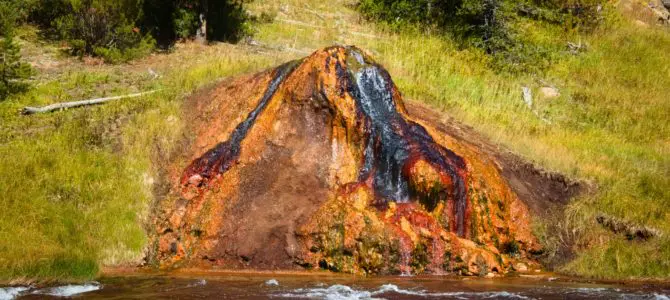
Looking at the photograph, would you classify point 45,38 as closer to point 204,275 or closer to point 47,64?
point 47,64

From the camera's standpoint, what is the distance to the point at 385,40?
21.0 metres

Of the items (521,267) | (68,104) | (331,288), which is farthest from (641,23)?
(331,288)

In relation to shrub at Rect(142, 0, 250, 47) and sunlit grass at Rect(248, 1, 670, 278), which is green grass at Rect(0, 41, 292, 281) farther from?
sunlit grass at Rect(248, 1, 670, 278)

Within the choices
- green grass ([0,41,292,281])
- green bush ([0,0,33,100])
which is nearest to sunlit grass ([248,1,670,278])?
green grass ([0,41,292,281])

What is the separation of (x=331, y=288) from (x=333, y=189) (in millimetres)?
2743

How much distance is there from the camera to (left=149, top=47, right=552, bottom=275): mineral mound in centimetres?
941

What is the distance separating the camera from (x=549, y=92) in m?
19.0

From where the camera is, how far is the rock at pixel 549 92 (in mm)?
18708

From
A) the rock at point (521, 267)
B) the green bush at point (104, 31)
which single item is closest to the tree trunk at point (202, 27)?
the green bush at point (104, 31)

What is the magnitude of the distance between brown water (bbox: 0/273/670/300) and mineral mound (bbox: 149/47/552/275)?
27.8 inches

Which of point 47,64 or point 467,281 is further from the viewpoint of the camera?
point 47,64

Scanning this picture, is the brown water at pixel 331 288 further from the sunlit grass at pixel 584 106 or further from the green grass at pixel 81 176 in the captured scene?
the sunlit grass at pixel 584 106

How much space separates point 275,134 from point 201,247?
7.74ft

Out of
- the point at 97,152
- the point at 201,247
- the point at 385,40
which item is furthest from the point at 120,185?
the point at 385,40
